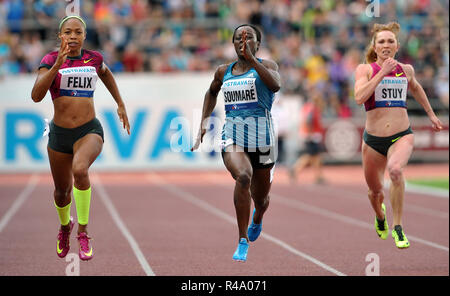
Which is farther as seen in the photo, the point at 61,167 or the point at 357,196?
the point at 357,196

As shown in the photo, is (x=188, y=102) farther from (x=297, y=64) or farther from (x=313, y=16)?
(x=313, y=16)

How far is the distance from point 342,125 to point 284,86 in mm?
1950

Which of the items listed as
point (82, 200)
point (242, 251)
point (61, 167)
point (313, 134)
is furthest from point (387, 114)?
point (313, 134)

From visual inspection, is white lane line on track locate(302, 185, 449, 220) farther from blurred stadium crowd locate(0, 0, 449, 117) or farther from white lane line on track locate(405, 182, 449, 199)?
blurred stadium crowd locate(0, 0, 449, 117)

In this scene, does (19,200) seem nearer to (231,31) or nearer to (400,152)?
(231,31)

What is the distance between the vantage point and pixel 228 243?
1265 centimetres

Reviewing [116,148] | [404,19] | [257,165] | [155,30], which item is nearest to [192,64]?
[155,30]

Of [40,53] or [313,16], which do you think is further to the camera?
[313,16]

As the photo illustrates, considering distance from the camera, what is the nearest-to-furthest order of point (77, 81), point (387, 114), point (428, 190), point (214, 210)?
point (77, 81) → point (387, 114) → point (214, 210) → point (428, 190)

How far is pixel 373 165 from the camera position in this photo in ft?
27.3

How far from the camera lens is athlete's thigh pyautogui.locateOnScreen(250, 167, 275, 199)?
26.2 ft

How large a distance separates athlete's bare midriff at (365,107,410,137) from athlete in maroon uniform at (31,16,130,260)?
7.53 feet

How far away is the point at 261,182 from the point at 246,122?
617mm

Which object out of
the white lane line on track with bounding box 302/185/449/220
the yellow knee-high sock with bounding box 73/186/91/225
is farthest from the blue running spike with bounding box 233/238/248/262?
the white lane line on track with bounding box 302/185/449/220
